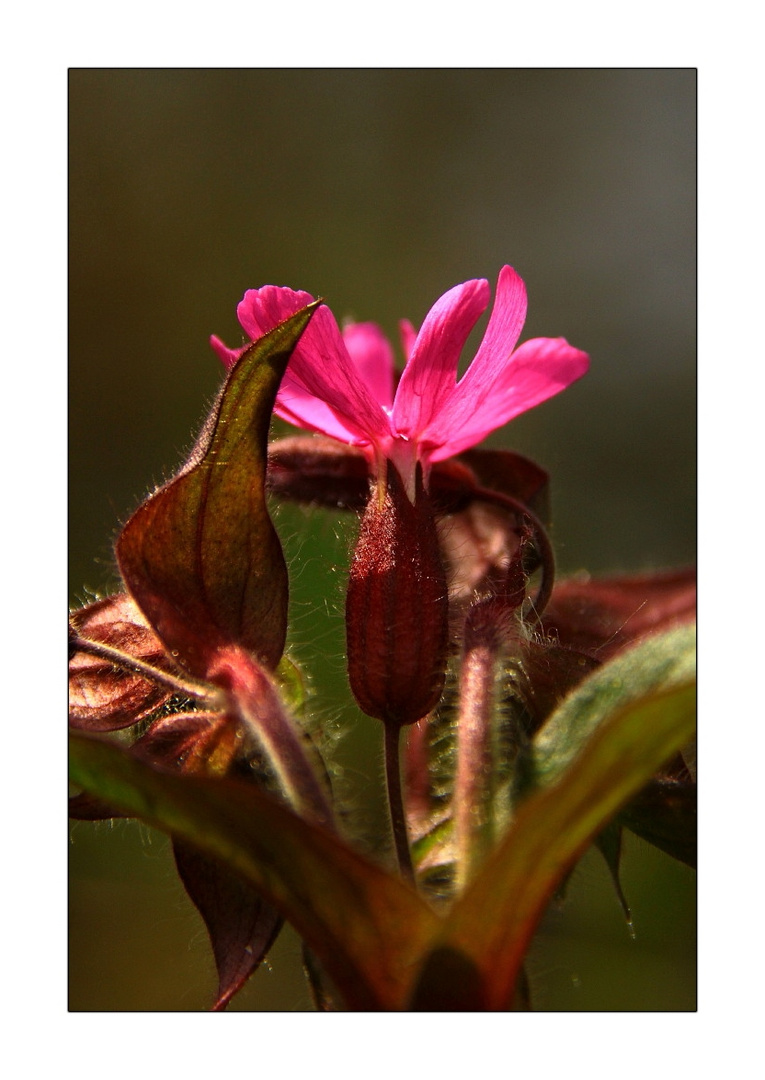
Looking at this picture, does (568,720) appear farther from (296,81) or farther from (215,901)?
(296,81)

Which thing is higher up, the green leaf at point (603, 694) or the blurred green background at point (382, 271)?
the blurred green background at point (382, 271)

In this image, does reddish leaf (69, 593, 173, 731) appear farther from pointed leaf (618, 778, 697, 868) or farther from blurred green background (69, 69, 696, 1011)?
pointed leaf (618, 778, 697, 868)

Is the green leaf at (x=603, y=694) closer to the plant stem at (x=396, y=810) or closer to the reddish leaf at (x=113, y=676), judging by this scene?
the plant stem at (x=396, y=810)

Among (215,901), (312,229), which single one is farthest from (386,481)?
(312,229)

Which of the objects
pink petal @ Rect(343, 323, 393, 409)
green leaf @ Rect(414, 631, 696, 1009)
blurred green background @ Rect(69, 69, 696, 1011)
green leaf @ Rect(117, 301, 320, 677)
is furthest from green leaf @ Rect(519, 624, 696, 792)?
pink petal @ Rect(343, 323, 393, 409)

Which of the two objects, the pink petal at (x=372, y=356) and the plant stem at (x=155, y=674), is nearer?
the plant stem at (x=155, y=674)

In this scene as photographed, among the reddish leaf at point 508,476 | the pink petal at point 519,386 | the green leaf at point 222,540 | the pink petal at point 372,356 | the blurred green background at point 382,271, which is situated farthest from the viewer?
the blurred green background at point 382,271

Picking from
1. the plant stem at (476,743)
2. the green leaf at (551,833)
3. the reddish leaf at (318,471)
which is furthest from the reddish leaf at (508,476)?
the green leaf at (551,833)
